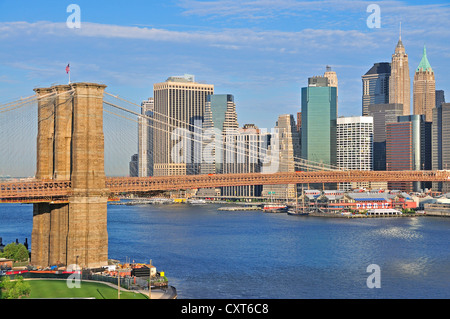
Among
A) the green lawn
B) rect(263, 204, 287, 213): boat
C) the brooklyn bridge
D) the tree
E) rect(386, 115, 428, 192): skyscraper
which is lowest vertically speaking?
rect(263, 204, 287, 213): boat

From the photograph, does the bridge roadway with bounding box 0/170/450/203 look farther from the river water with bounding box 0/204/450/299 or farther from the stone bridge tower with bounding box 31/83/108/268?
the river water with bounding box 0/204/450/299

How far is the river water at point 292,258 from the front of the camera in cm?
A: 3572

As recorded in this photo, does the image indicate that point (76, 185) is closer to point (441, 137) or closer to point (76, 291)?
point (76, 291)

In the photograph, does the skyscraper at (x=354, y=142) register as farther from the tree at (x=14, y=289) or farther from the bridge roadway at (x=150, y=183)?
the tree at (x=14, y=289)

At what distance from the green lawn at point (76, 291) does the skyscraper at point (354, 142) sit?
547 ft

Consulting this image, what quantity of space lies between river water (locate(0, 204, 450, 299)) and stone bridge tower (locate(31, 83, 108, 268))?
17.3 ft

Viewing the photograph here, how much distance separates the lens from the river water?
117ft

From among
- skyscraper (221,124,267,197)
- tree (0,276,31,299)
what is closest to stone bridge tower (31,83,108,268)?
tree (0,276,31,299)

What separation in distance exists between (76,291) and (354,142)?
172m

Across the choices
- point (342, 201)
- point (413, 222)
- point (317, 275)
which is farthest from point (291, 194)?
point (317, 275)

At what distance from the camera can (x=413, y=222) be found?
87250 millimetres

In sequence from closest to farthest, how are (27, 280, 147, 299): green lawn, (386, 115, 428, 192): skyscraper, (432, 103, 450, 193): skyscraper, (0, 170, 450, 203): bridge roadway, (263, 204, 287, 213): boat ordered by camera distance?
(27, 280, 147, 299): green lawn, (0, 170, 450, 203): bridge roadway, (263, 204, 287, 213): boat, (432, 103, 450, 193): skyscraper, (386, 115, 428, 192): skyscraper

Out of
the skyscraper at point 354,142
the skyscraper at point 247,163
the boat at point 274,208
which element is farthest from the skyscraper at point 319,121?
the boat at point 274,208
